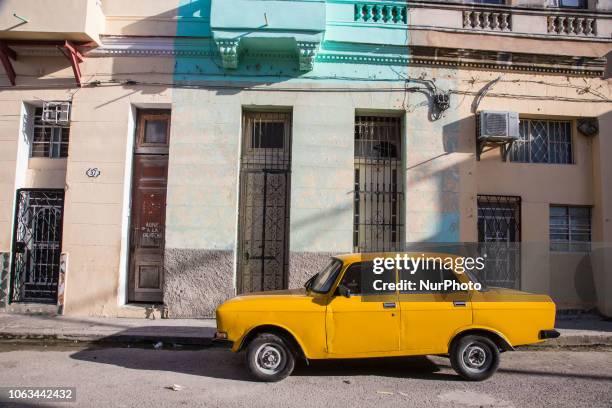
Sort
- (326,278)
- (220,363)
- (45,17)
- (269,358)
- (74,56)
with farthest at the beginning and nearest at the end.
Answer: (74,56), (45,17), (220,363), (326,278), (269,358)

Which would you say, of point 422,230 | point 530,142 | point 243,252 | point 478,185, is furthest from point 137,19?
point 530,142

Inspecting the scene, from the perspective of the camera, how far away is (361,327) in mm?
5520

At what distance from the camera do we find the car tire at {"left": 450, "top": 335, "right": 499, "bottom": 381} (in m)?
5.55

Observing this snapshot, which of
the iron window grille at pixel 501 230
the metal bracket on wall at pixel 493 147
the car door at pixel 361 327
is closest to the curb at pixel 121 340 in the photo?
the car door at pixel 361 327

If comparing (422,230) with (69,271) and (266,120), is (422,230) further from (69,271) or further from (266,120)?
(69,271)

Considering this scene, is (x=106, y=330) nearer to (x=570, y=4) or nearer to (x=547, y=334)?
(x=547, y=334)

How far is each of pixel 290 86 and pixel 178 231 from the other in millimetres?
3639

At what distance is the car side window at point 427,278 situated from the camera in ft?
18.7

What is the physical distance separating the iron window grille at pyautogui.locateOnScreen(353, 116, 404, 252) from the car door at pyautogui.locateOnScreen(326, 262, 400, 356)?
398 cm

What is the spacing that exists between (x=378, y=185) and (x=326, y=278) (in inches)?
167

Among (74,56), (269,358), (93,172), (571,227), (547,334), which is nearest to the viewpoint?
(269,358)

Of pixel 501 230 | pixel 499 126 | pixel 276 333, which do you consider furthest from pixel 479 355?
pixel 499 126

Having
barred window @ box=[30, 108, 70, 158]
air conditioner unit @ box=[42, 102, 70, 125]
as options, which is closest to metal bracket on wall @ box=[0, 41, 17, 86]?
barred window @ box=[30, 108, 70, 158]

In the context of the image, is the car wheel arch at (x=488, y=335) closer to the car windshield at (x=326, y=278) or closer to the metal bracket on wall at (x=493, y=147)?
the car windshield at (x=326, y=278)
